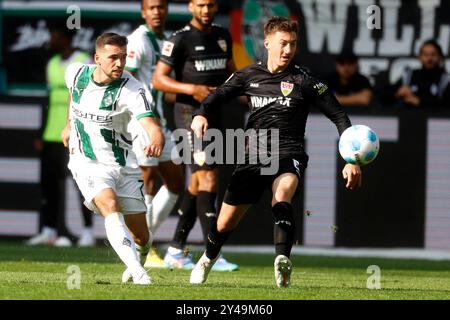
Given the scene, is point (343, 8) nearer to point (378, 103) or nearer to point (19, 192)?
point (378, 103)

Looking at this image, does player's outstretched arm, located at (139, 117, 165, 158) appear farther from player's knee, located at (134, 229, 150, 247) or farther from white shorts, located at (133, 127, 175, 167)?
white shorts, located at (133, 127, 175, 167)

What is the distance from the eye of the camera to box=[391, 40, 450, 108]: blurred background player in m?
14.9

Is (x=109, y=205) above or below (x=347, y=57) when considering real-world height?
below

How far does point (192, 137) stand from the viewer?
12.0m

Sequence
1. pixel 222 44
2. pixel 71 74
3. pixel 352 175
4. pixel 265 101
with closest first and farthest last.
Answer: pixel 352 175 < pixel 265 101 < pixel 71 74 < pixel 222 44

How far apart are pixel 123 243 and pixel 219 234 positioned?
3.00 ft

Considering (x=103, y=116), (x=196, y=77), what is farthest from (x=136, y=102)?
(x=196, y=77)

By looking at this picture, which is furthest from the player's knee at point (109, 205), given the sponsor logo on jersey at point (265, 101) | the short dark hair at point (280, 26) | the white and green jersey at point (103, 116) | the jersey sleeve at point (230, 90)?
the short dark hair at point (280, 26)

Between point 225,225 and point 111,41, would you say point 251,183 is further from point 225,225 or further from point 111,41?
point 111,41

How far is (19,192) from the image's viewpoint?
15.3 meters

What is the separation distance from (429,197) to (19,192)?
500 cm

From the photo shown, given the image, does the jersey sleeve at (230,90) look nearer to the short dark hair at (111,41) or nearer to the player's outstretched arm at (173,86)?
the short dark hair at (111,41)

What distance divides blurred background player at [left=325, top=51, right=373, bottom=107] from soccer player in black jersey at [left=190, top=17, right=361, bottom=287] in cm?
526

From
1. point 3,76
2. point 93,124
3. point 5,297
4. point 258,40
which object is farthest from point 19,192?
point 5,297
